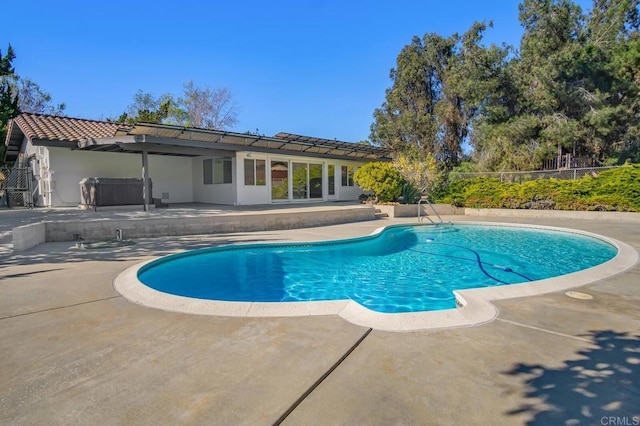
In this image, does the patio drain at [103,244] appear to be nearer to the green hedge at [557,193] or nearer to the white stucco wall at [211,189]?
the white stucco wall at [211,189]

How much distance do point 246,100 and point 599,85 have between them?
2820 centimetres

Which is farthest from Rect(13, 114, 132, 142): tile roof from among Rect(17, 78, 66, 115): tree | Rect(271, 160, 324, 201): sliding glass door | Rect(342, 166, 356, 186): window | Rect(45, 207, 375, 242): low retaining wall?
Rect(17, 78, 66, 115): tree

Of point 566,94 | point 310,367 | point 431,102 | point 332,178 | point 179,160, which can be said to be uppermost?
point 431,102

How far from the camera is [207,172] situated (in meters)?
17.6

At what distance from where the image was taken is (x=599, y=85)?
18.9 m

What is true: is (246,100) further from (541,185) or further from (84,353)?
(84,353)

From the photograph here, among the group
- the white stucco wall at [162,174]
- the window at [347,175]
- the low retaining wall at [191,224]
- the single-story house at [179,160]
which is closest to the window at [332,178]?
the single-story house at [179,160]

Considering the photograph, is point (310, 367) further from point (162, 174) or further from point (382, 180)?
point (162, 174)

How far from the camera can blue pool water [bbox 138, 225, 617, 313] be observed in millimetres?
6258

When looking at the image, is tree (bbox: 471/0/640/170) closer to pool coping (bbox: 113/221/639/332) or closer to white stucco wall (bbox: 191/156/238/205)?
white stucco wall (bbox: 191/156/238/205)

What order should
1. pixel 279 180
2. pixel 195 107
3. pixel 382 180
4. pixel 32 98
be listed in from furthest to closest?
pixel 195 107 < pixel 32 98 < pixel 279 180 < pixel 382 180

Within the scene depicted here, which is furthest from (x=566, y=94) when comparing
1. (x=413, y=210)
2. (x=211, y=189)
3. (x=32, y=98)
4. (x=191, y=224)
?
(x=32, y=98)

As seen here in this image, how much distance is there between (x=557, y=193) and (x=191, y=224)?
15.4m

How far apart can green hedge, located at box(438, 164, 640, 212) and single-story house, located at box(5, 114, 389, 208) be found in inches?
260
